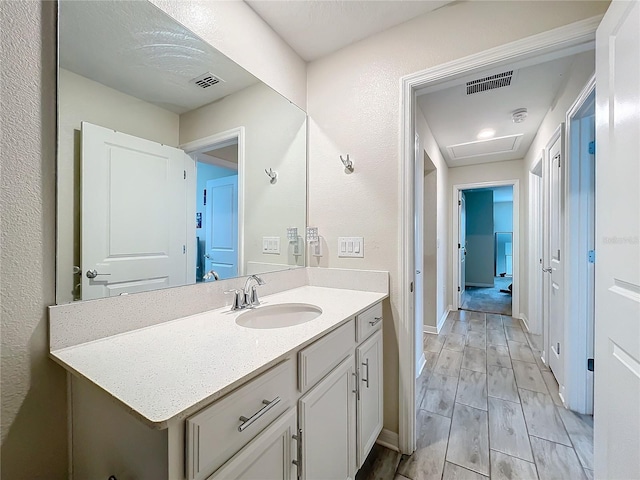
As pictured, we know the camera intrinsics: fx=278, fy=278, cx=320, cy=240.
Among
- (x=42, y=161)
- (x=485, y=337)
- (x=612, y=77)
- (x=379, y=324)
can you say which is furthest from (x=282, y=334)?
(x=485, y=337)

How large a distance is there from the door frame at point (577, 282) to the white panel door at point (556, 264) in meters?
0.14

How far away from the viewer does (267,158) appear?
5.69ft

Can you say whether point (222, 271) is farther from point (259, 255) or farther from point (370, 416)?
point (370, 416)

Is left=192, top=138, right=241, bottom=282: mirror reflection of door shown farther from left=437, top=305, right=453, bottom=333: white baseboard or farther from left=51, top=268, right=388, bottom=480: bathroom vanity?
left=437, top=305, right=453, bottom=333: white baseboard

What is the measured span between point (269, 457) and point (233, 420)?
0.22 meters

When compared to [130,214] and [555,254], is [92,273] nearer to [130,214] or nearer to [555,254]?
[130,214]

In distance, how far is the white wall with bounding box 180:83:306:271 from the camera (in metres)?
1.47

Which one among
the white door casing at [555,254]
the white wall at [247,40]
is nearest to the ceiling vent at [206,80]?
the white wall at [247,40]

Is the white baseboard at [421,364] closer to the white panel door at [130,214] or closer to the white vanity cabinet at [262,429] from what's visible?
the white vanity cabinet at [262,429]

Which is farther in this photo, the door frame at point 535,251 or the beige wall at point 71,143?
the door frame at point 535,251

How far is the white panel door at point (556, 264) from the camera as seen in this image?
207cm

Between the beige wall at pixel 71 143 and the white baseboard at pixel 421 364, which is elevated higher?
the beige wall at pixel 71 143

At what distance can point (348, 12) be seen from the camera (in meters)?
1.51

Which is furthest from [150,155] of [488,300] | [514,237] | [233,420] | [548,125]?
[488,300]
